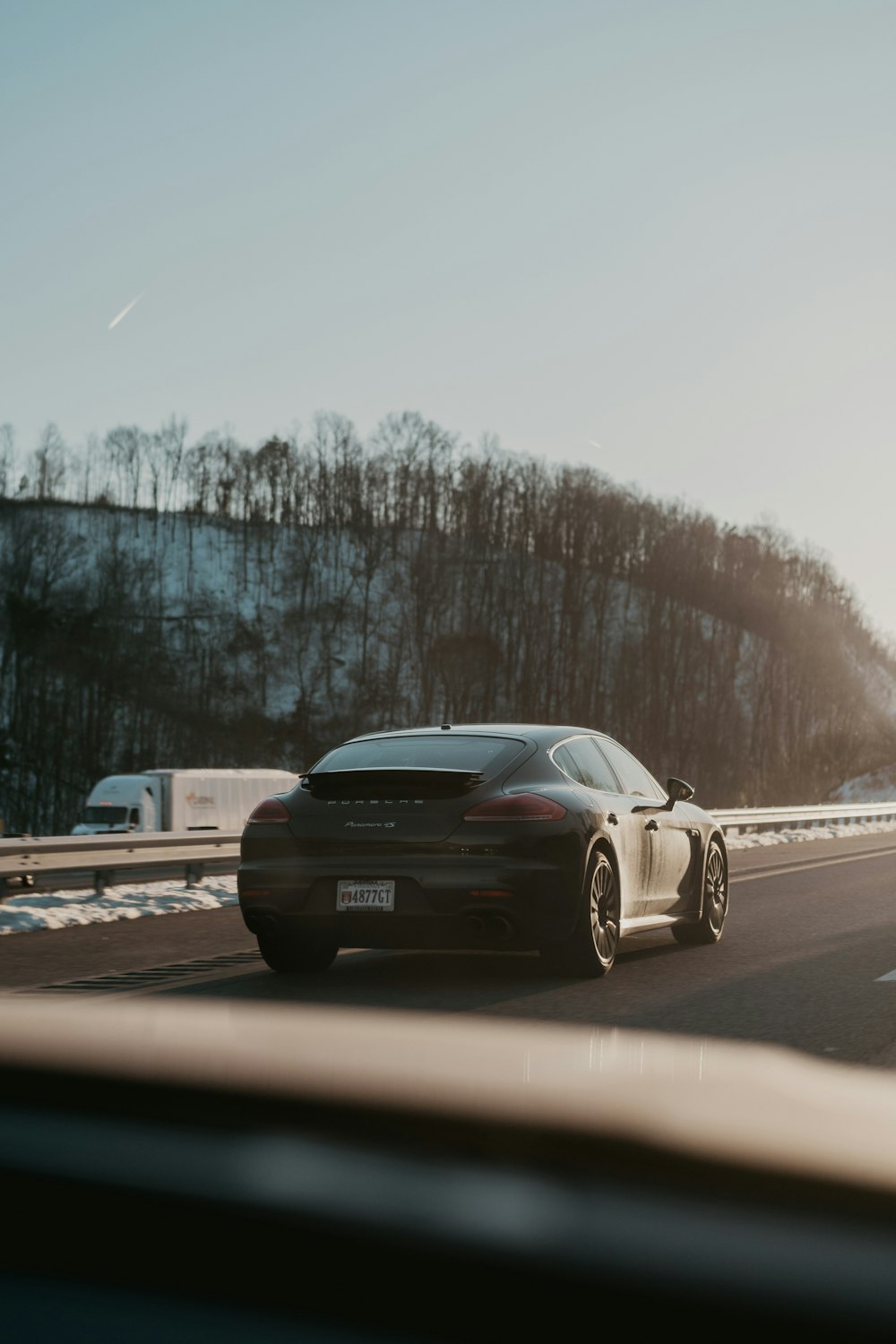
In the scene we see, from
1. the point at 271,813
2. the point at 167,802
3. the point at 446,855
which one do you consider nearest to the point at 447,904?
the point at 446,855

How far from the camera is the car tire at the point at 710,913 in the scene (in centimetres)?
1115

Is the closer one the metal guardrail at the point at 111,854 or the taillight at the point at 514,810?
the taillight at the point at 514,810

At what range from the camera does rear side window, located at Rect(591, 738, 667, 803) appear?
33.4 feet

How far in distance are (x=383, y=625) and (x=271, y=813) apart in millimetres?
104076

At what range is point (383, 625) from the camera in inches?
4444

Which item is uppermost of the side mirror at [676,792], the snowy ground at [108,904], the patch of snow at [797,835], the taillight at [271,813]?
the side mirror at [676,792]

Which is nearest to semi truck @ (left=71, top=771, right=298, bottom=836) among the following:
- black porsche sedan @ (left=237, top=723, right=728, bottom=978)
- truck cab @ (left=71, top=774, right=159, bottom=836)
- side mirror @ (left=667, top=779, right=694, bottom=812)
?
truck cab @ (left=71, top=774, right=159, bottom=836)

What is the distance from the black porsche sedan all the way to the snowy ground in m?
4.29

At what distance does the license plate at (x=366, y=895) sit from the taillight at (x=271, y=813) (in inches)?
24.6

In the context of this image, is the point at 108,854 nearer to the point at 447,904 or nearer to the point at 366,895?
the point at 366,895

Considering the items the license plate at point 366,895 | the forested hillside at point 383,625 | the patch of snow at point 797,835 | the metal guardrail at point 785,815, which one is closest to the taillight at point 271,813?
the license plate at point 366,895

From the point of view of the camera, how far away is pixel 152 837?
16.6 metres

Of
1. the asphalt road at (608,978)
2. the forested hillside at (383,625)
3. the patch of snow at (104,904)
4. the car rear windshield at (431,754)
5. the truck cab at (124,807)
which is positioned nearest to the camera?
the asphalt road at (608,978)

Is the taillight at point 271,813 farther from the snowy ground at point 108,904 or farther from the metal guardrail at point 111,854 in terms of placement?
the metal guardrail at point 111,854
